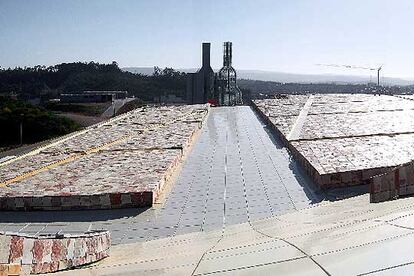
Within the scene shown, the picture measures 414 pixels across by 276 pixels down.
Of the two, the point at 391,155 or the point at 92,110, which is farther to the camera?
the point at 92,110

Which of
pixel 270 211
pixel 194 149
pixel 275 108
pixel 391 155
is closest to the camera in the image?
pixel 270 211

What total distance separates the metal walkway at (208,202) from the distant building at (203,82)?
30.6 metres

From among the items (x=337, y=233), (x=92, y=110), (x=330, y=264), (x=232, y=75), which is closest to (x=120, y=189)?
(x=337, y=233)

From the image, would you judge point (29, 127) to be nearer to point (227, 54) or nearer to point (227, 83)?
point (227, 83)

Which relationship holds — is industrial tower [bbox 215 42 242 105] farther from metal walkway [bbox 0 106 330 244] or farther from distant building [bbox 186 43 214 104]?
metal walkway [bbox 0 106 330 244]

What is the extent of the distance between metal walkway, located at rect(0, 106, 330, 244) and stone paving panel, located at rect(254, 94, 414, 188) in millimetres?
467

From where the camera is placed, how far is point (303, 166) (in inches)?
394

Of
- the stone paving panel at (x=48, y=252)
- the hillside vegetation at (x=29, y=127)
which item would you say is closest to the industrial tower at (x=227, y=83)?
the hillside vegetation at (x=29, y=127)

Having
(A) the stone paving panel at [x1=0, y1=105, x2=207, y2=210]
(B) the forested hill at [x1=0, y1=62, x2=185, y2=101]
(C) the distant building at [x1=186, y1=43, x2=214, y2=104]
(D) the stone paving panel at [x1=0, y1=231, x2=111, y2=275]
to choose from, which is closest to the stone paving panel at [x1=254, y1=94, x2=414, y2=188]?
(A) the stone paving panel at [x1=0, y1=105, x2=207, y2=210]

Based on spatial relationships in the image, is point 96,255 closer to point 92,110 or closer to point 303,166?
point 303,166

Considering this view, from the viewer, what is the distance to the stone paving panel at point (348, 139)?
8.55m

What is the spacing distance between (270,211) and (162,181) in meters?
1.99

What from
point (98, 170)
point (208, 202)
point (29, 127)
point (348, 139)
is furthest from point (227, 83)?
point (208, 202)

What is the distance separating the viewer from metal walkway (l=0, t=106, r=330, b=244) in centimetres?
688
